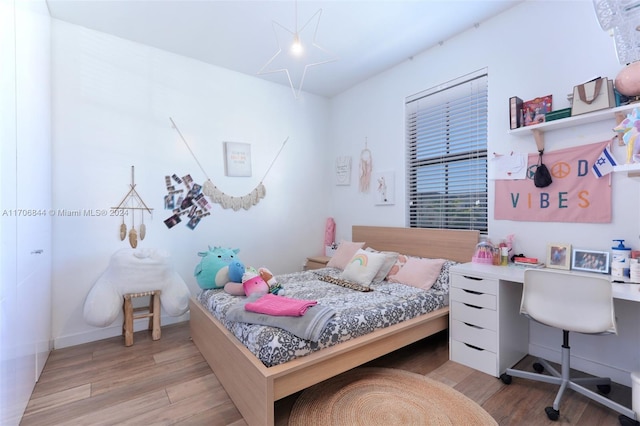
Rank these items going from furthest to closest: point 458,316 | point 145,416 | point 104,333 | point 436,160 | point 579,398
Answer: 1. point 436,160
2. point 104,333
3. point 458,316
4. point 579,398
5. point 145,416

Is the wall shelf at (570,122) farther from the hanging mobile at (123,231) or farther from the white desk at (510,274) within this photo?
the hanging mobile at (123,231)

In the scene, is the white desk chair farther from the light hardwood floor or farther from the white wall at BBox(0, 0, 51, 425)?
the white wall at BBox(0, 0, 51, 425)

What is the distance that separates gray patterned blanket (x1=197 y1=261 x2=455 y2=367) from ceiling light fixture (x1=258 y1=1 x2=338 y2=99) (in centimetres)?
208

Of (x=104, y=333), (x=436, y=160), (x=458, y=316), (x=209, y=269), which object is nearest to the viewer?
(x=458, y=316)

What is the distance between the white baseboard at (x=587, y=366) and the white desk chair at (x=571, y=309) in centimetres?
20

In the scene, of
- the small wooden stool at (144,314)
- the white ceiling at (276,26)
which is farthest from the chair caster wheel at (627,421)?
the small wooden stool at (144,314)

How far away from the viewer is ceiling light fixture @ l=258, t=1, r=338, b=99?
2764mm

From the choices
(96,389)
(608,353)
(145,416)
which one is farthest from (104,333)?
(608,353)

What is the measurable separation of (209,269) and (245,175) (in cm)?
140

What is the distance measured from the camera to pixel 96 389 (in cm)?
200

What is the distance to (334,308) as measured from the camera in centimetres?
211

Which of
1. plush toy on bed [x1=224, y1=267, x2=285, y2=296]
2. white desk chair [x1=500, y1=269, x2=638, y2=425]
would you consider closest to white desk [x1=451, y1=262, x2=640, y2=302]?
white desk chair [x1=500, y1=269, x2=638, y2=425]

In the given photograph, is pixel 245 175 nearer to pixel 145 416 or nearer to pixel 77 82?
pixel 77 82

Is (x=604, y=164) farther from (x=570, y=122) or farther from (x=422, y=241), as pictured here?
(x=422, y=241)
